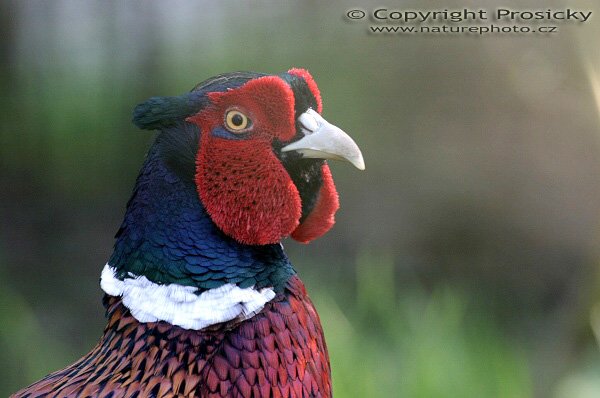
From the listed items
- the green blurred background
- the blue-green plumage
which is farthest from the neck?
the green blurred background

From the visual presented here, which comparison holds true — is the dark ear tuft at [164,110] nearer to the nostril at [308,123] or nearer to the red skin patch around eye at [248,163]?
the red skin patch around eye at [248,163]

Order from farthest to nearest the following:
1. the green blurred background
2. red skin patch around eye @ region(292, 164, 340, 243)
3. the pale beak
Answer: the green blurred background
red skin patch around eye @ region(292, 164, 340, 243)
the pale beak

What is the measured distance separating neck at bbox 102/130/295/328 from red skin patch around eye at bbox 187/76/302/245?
27 mm

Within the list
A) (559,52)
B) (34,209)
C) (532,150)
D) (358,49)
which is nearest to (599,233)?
(532,150)

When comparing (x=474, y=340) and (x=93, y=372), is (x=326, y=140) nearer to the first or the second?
(x=93, y=372)

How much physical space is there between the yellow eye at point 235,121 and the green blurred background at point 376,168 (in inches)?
47.2

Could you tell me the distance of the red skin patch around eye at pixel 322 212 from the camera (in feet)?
4.03

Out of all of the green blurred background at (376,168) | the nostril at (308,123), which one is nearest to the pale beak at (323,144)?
the nostril at (308,123)

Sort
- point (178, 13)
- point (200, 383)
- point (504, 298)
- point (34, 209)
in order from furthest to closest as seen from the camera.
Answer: point (504, 298) < point (34, 209) < point (178, 13) < point (200, 383)

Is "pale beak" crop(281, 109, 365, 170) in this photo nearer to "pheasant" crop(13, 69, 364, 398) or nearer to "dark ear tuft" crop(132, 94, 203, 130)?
"pheasant" crop(13, 69, 364, 398)

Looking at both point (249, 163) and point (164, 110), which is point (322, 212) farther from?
point (164, 110)

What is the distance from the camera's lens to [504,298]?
9.33 feet

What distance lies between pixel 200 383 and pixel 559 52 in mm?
2015

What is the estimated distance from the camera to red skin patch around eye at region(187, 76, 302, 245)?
1.13 meters
